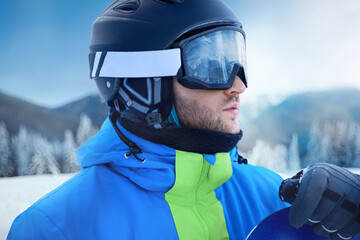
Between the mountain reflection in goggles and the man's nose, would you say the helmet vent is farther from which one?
the man's nose

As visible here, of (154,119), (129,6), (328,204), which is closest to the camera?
(328,204)

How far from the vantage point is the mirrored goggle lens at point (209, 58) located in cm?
165

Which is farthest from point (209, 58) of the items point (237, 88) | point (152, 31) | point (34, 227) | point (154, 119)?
point (34, 227)

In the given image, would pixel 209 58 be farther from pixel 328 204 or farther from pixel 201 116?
pixel 328 204

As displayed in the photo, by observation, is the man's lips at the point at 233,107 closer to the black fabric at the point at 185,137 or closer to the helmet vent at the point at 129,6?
the black fabric at the point at 185,137

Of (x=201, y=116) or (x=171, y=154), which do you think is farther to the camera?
(x=201, y=116)

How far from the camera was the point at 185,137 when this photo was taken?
5.04ft

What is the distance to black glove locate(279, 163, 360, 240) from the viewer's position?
119 cm

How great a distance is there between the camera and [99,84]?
1.93 meters

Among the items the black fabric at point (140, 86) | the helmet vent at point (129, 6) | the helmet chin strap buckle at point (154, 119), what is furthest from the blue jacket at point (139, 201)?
the helmet vent at point (129, 6)

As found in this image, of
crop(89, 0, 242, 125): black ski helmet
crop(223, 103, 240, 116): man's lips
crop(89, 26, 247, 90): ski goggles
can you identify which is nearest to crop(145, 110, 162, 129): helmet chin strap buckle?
crop(89, 0, 242, 125): black ski helmet

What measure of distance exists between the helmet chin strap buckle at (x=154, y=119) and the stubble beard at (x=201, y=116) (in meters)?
0.12

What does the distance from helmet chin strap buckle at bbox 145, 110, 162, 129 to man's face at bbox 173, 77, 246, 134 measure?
12 cm

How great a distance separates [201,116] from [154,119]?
0.28 m
